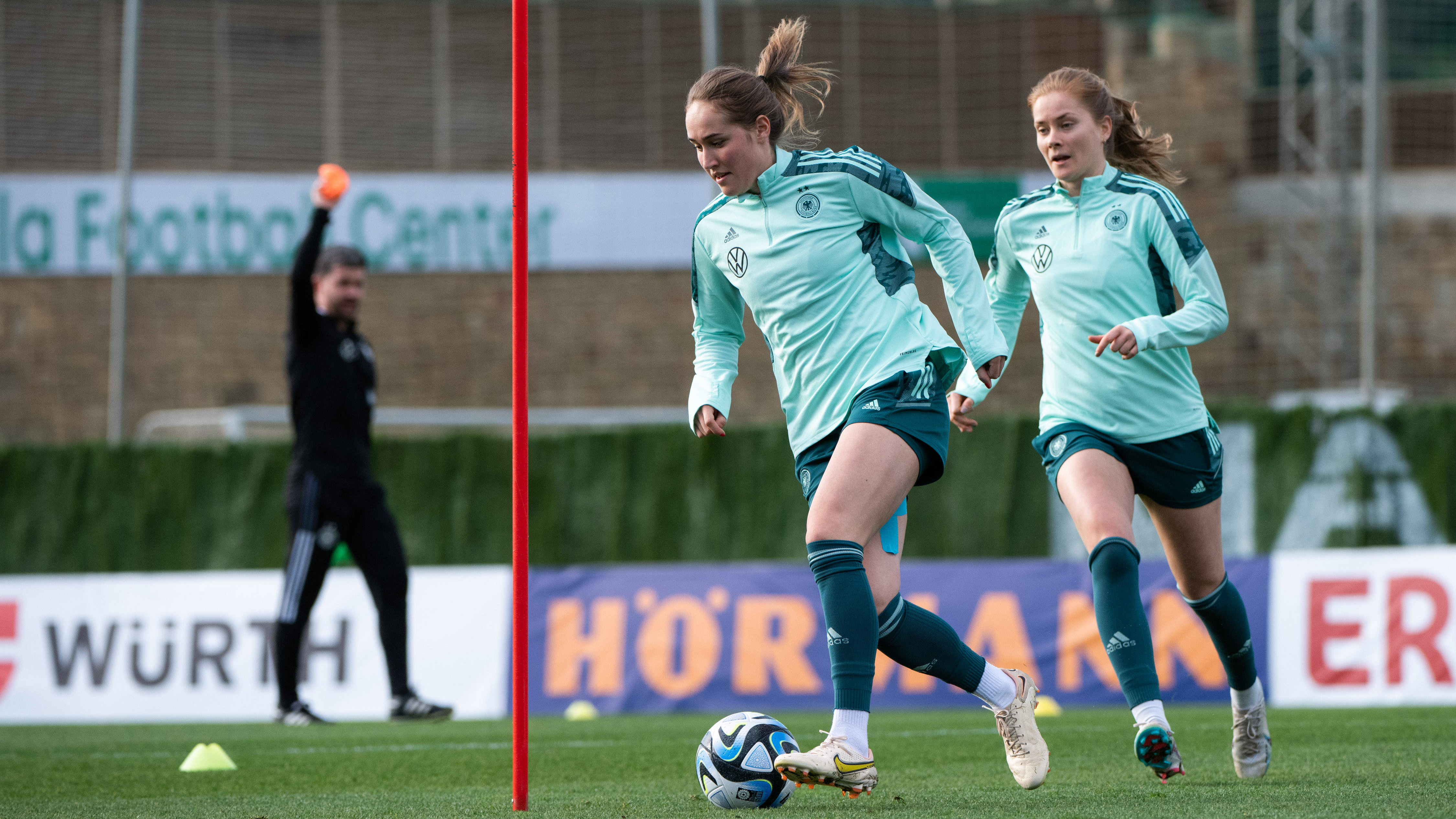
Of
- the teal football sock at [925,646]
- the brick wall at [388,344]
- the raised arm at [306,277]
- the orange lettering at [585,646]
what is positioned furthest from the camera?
the brick wall at [388,344]

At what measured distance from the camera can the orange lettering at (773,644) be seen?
9656mm

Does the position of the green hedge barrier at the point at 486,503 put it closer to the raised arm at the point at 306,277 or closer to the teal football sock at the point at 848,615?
the raised arm at the point at 306,277

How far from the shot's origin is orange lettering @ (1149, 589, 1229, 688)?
935 cm

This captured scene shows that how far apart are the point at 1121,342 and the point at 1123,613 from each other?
0.77m

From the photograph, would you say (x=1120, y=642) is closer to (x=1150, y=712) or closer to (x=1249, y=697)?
(x=1150, y=712)

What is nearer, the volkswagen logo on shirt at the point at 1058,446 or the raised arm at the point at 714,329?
the raised arm at the point at 714,329

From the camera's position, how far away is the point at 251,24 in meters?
17.9

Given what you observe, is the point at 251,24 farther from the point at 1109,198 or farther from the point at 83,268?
the point at 1109,198

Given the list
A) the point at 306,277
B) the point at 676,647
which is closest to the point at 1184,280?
the point at 306,277

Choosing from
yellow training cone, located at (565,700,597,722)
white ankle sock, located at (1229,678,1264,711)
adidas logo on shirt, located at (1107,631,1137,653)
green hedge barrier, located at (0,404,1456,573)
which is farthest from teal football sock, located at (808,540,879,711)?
green hedge barrier, located at (0,404,1456,573)

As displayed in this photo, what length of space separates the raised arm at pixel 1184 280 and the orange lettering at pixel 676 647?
552 centimetres

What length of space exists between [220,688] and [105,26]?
1052 centimetres

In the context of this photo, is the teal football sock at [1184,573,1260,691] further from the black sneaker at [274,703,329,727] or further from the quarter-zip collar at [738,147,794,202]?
the black sneaker at [274,703,329,727]

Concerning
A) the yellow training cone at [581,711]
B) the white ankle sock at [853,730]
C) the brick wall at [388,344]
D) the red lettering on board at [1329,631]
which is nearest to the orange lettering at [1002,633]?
the red lettering on board at [1329,631]
